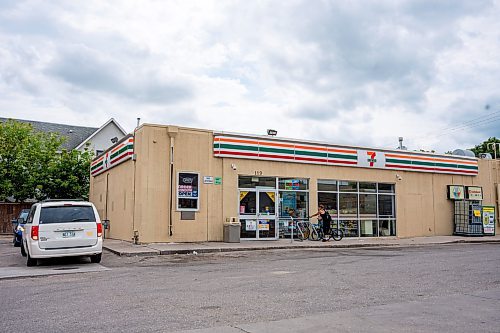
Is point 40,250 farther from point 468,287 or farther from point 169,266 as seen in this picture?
point 468,287

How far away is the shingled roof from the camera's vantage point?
4638 cm

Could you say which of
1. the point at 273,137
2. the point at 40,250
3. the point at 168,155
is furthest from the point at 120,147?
the point at 40,250

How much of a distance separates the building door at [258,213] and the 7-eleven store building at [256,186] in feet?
0.14

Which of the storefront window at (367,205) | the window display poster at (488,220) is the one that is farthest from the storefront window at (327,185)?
the window display poster at (488,220)

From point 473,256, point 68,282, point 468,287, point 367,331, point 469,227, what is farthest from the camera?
point 469,227

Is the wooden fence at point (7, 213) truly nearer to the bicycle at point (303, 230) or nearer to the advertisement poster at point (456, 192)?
the bicycle at point (303, 230)

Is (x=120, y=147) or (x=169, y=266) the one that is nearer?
(x=169, y=266)

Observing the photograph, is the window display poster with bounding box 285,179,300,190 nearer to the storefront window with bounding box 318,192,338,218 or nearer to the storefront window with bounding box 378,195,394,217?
the storefront window with bounding box 318,192,338,218

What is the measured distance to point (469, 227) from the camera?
2706 centimetres

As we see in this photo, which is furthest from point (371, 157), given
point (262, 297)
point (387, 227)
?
point (262, 297)

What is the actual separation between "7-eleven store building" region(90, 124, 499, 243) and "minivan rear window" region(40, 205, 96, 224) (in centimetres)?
582

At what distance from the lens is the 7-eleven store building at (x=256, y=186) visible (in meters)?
19.9

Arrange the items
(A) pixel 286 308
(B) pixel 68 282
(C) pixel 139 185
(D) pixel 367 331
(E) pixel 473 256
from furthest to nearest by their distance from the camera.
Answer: (C) pixel 139 185 < (E) pixel 473 256 < (B) pixel 68 282 < (A) pixel 286 308 < (D) pixel 367 331

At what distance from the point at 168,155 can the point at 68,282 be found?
9992mm
